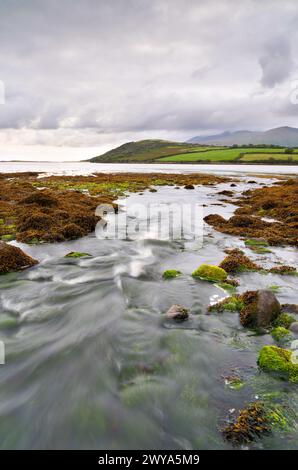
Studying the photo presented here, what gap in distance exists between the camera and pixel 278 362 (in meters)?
5.54

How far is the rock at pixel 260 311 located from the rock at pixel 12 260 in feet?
25.2

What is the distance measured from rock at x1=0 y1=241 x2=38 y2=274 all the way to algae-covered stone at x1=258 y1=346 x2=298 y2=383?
27.5 ft

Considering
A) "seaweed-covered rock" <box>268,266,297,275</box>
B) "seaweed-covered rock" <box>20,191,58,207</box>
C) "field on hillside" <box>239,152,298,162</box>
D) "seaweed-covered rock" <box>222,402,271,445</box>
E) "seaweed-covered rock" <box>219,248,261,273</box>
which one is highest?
"field on hillside" <box>239,152,298,162</box>

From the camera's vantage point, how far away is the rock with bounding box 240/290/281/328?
6.99 m

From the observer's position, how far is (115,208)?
24.0 meters

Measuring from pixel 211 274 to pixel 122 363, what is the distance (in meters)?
4.93

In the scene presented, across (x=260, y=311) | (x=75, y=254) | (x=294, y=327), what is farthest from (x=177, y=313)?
(x=75, y=254)

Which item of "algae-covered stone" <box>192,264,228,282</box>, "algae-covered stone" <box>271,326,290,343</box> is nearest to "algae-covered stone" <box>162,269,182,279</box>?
"algae-covered stone" <box>192,264,228,282</box>

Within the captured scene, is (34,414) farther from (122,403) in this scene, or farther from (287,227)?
(287,227)

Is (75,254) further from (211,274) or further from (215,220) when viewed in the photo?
(215,220)

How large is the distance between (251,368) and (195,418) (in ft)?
5.23

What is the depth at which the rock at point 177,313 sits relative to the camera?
24.2 ft

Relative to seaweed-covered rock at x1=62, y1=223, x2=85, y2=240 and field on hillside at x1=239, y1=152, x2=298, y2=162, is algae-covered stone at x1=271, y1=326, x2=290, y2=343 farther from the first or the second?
field on hillside at x1=239, y1=152, x2=298, y2=162
